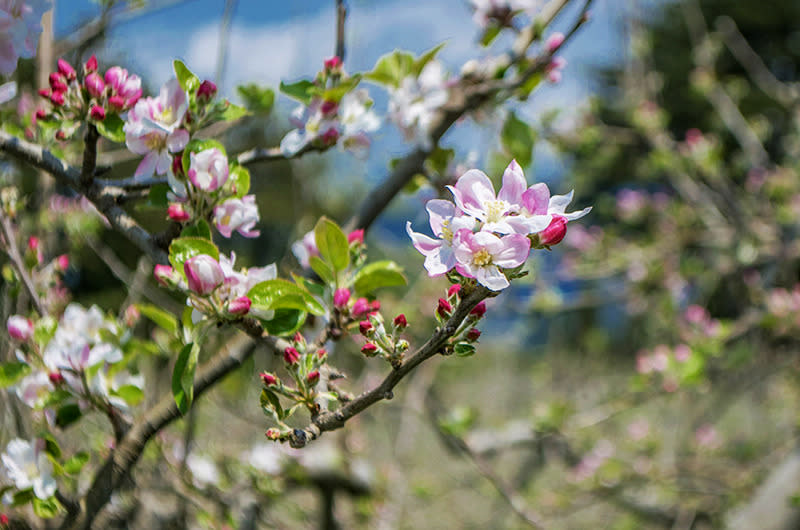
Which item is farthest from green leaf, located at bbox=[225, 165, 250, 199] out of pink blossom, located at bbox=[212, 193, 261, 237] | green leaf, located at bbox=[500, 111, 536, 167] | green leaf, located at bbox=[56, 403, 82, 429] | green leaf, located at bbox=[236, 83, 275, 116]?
green leaf, located at bbox=[500, 111, 536, 167]

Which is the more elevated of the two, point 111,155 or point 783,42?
point 783,42

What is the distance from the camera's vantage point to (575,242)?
3748mm

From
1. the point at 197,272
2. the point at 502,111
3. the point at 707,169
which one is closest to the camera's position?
the point at 197,272

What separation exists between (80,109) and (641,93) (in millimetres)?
2870

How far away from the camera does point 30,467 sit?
24.8 inches

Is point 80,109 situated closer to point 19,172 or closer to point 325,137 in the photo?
point 325,137

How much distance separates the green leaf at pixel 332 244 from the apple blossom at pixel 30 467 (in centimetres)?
37

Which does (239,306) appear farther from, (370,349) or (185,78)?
(185,78)

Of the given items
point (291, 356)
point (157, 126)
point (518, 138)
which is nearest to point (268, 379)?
point (291, 356)

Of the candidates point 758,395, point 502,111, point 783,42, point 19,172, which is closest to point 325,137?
point 502,111

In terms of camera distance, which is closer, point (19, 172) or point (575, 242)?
point (19, 172)

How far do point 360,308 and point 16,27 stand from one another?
442mm

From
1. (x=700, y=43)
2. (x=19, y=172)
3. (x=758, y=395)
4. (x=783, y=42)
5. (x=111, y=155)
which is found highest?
(x=783, y=42)

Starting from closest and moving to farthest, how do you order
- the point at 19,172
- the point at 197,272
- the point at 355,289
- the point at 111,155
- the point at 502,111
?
the point at 197,272 < the point at 355,289 < the point at 502,111 < the point at 111,155 < the point at 19,172
